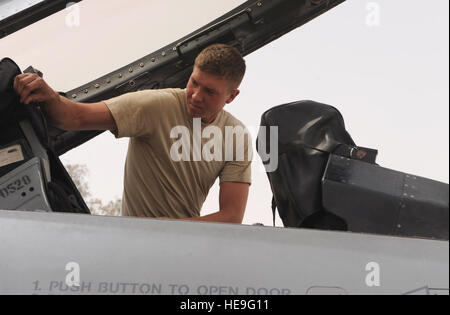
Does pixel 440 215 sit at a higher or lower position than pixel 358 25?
lower

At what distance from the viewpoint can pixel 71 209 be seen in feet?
3.72

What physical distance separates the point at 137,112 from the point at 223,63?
0.23 m

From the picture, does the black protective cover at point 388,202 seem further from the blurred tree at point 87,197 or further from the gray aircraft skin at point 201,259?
the blurred tree at point 87,197

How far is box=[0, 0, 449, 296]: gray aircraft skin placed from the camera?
2.75ft

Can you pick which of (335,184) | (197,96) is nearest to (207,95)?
(197,96)

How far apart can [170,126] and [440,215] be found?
61cm

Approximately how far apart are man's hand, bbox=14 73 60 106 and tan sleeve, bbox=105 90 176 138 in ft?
0.43

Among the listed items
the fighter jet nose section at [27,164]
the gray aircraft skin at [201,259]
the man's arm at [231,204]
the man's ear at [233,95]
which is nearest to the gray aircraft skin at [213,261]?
the gray aircraft skin at [201,259]

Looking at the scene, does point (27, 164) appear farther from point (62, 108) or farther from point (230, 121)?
point (230, 121)

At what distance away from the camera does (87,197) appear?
1.17m

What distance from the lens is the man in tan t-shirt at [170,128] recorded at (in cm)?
114
